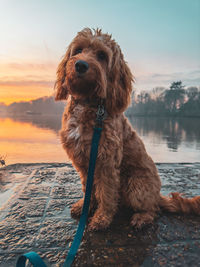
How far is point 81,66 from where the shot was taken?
2229mm

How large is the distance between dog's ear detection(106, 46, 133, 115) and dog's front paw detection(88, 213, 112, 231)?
1.35 meters

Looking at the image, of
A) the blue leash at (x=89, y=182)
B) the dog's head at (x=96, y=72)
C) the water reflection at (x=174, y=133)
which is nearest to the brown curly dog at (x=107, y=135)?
the dog's head at (x=96, y=72)

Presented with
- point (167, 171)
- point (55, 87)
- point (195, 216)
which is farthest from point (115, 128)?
point (167, 171)

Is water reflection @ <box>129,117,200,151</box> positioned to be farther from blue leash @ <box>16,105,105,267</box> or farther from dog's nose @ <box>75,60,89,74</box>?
dog's nose @ <box>75,60,89,74</box>

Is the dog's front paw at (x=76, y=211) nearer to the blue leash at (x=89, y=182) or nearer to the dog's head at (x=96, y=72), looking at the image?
the blue leash at (x=89, y=182)

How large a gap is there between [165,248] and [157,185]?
87 cm

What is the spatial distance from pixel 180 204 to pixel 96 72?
2.15 meters

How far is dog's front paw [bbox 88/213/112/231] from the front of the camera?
99.9 inches

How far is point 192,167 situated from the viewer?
518cm

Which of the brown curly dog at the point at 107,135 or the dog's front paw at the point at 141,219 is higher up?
the brown curly dog at the point at 107,135

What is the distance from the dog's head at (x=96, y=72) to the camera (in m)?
2.31

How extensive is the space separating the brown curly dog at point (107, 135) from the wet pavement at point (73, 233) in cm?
18

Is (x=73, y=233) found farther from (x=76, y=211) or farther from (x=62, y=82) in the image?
(x=62, y=82)

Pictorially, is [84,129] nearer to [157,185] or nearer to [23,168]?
[157,185]
